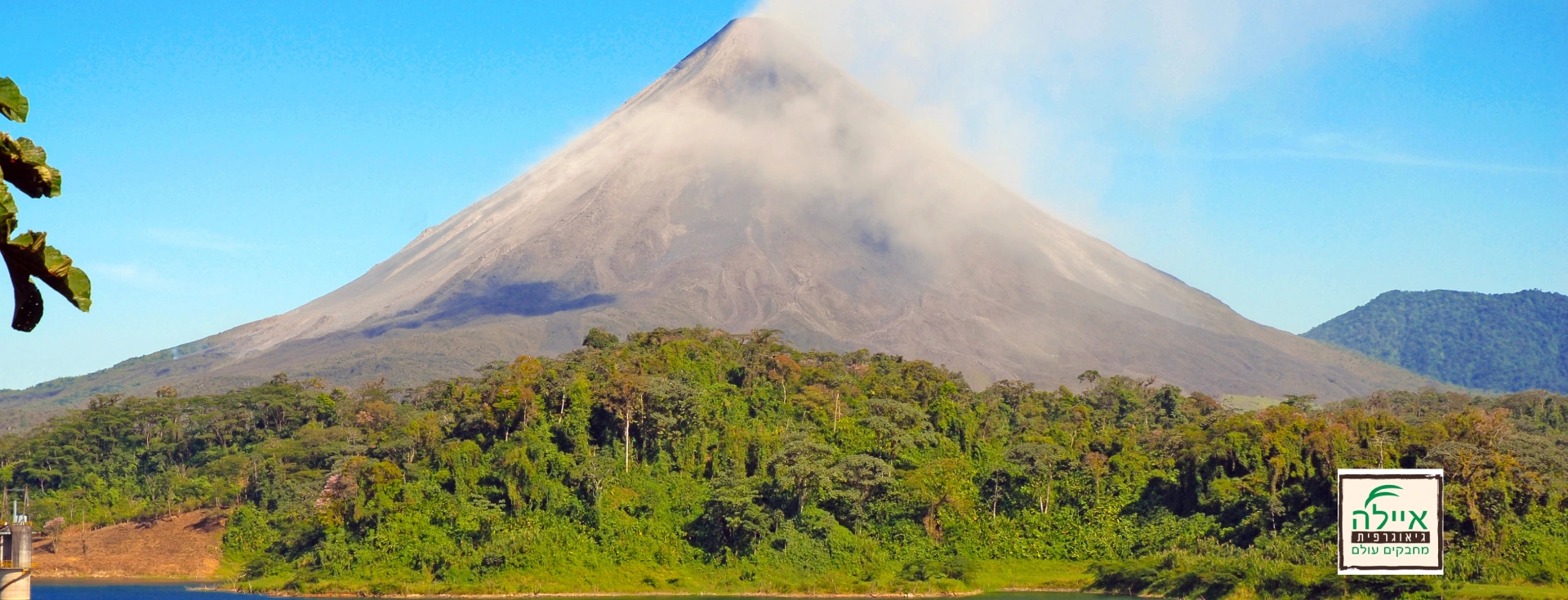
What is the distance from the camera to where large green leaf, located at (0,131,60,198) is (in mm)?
4488

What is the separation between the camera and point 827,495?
47406 millimetres

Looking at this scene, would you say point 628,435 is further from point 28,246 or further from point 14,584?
point 28,246

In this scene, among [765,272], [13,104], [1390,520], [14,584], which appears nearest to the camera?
[13,104]

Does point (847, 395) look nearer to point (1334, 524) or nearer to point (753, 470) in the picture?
point (753, 470)

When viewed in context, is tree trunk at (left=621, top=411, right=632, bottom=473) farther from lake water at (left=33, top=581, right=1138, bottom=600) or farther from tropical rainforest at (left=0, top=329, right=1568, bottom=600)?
lake water at (left=33, top=581, right=1138, bottom=600)

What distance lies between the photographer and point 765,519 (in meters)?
46.7

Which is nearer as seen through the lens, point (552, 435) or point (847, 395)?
point (552, 435)

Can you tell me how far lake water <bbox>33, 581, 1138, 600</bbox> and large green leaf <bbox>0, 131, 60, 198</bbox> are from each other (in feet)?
132

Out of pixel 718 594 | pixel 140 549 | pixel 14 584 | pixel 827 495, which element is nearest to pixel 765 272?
pixel 140 549

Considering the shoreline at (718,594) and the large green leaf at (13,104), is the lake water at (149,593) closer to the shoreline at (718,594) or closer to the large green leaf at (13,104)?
the shoreline at (718,594)

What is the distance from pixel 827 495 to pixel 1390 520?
33850 millimetres

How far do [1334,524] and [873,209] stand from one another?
11981 centimetres

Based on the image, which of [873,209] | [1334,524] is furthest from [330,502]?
[873,209]

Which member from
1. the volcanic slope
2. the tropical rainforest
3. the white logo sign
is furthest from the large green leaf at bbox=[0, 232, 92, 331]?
the volcanic slope
